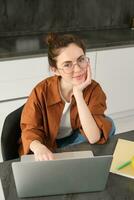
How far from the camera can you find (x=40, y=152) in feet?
3.65

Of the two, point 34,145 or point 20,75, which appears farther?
point 20,75

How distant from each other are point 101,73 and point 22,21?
0.85 metres

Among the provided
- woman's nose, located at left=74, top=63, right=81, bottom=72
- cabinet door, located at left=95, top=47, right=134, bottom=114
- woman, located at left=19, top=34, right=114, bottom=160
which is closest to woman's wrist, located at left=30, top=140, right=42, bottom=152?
woman, located at left=19, top=34, right=114, bottom=160

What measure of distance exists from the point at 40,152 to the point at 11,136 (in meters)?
0.33

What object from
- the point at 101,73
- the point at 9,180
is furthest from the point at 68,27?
the point at 9,180

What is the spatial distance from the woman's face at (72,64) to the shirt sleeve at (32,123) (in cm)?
19

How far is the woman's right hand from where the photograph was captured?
105cm

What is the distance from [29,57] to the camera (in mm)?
2334

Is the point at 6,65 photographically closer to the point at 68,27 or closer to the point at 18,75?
the point at 18,75

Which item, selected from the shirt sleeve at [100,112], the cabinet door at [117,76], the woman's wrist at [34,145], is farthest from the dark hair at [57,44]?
the cabinet door at [117,76]

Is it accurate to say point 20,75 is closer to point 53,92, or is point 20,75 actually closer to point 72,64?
point 53,92

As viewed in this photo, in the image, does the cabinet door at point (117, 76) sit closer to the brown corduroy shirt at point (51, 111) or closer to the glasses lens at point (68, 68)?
the brown corduroy shirt at point (51, 111)

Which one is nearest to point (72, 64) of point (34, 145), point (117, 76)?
point (34, 145)

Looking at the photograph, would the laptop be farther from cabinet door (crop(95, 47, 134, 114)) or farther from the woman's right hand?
cabinet door (crop(95, 47, 134, 114))
